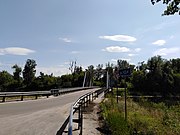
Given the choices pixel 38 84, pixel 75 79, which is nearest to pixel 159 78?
pixel 75 79

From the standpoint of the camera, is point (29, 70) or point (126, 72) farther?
point (29, 70)

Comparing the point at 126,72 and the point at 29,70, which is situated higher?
Result: the point at 29,70

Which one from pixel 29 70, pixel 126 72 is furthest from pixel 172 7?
pixel 29 70

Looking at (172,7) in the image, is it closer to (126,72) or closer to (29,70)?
(126,72)

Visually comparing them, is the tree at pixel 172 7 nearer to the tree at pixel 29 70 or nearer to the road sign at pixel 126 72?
the road sign at pixel 126 72

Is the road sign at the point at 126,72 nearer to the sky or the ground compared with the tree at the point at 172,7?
nearer to the ground

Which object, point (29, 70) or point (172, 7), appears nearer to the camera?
point (172, 7)

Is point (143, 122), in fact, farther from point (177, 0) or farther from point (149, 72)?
point (149, 72)

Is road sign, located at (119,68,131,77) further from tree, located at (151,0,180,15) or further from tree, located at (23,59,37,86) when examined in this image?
tree, located at (23,59,37,86)

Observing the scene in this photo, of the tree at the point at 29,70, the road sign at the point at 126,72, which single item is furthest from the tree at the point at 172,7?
the tree at the point at 29,70

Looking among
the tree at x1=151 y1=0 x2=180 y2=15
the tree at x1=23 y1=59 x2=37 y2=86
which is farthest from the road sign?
the tree at x1=23 y1=59 x2=37 y2=86

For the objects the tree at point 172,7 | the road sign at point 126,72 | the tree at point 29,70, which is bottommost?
the road sign at point 126,72

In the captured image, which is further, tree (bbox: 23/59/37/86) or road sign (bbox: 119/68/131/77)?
tree (bbox: 23/59/37/86)

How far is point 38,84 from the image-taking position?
127438 mm
